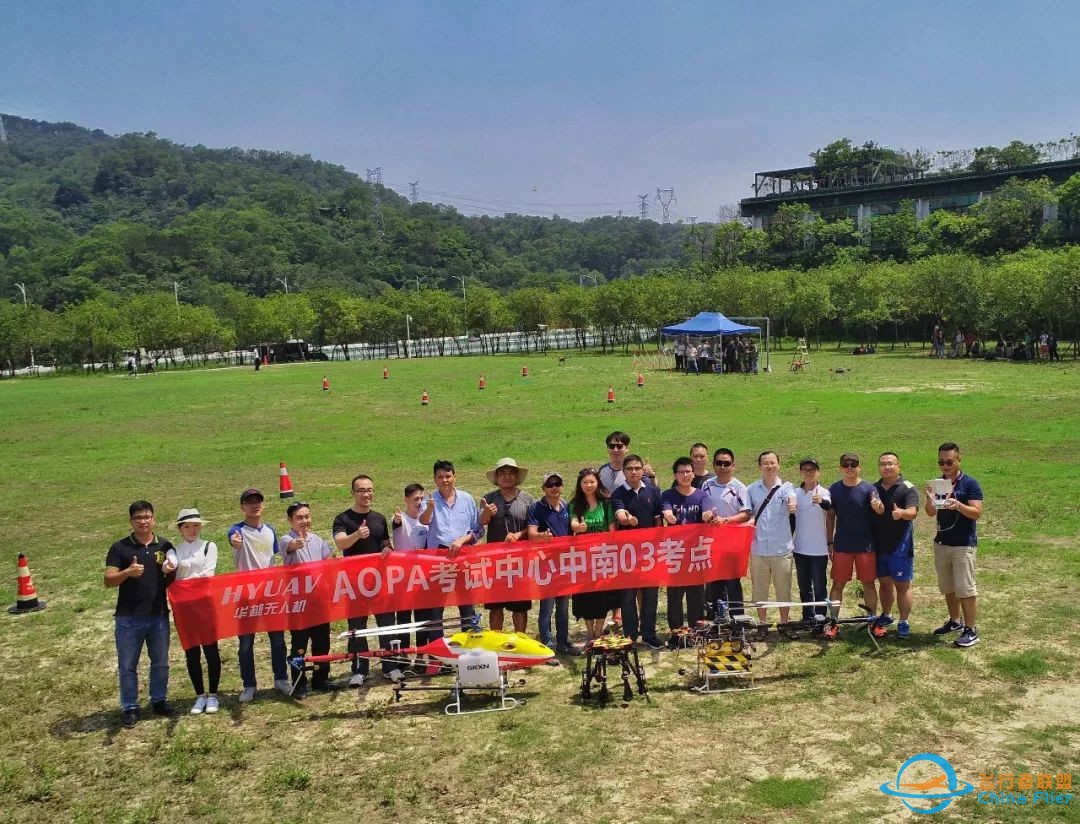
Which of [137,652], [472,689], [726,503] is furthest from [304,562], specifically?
[726,503]

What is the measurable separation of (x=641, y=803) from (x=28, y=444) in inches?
1046

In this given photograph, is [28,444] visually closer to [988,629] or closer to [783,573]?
[783,573]

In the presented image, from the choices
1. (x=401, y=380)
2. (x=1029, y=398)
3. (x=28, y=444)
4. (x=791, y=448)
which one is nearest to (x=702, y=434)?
(x=791, y=448)

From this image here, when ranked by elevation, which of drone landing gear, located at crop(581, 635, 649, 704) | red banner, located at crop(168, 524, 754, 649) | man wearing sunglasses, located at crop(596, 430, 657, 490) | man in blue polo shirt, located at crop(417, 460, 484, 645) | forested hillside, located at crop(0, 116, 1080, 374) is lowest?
drone landing gear, located at crop(581, 635, 649, 704)

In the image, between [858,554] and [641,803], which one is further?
[858,554]

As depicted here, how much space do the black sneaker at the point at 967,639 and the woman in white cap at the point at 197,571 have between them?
7.34 metres

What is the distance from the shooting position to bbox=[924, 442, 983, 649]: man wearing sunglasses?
836cm

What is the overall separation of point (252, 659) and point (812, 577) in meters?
5.81

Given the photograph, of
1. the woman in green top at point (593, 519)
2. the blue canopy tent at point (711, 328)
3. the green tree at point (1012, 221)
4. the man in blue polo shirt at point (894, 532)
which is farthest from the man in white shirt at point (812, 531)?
the green tree at point (1012, 221)

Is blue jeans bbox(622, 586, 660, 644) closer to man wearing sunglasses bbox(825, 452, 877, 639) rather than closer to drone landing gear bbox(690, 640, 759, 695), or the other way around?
drone landing gear bbox(690, 640, 759, 695)

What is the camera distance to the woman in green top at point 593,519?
855 centimetres

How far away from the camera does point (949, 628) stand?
8.70 metres

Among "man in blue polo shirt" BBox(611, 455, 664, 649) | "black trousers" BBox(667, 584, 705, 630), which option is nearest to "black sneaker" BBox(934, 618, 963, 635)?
"black trousers" BBox(667, 584, 705, 630)

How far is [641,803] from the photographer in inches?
233
